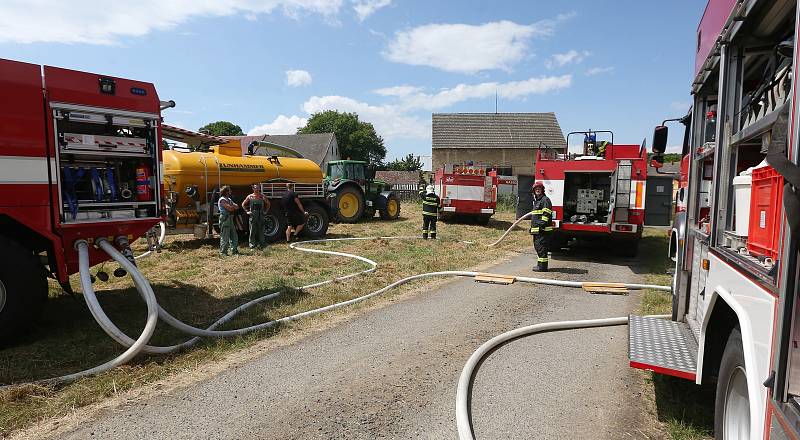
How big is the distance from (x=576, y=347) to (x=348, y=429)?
2.56m

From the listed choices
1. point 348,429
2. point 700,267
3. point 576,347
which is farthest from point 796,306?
point 576,347

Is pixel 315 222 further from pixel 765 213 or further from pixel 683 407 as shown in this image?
pixel 765 213

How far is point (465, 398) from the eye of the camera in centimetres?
326

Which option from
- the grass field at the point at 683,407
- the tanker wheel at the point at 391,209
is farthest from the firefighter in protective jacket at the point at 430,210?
the grass field at the point at 683,407

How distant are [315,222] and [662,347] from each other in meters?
10.2

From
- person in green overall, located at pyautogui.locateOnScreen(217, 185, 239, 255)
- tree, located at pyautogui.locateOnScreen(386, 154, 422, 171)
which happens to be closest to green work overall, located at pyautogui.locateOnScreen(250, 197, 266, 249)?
person in green overall, located at pyautogui.locateOnScreen(217, 185, 239, 255)

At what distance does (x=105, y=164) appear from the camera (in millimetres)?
5555

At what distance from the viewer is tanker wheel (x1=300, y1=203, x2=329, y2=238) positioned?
12.5 meters

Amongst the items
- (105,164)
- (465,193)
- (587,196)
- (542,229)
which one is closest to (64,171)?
(105,164)

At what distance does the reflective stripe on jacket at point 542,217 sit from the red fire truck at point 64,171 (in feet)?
19.5

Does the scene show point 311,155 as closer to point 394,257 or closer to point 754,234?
point 394,257

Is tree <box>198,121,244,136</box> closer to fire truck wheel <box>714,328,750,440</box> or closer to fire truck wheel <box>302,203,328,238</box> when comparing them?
fire truck wheel <box>302,203,328,238</box>

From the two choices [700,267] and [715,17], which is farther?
[700,267]

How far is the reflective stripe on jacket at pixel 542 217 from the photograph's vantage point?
8203mm
